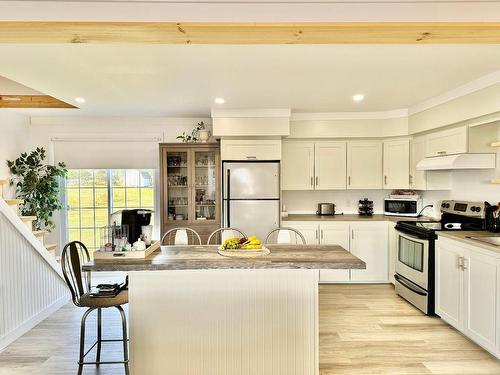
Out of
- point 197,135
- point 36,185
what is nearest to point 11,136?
point 36,185

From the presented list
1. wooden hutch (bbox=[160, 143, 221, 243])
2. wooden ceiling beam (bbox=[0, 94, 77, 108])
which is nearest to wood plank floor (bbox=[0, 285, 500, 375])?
wooden hutch (bbox=[160, 143, 221, 243])

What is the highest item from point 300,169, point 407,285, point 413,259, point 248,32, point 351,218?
point 248,32

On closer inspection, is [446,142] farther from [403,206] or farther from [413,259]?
[413,259]

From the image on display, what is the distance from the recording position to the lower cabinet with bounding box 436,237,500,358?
107 inches

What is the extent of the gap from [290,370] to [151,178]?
12.2 ft

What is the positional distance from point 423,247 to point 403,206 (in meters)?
1.34

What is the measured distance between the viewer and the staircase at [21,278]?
3111 millimetres

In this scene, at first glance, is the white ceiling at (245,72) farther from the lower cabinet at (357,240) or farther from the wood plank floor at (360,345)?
the wood plank floor at (360,345)

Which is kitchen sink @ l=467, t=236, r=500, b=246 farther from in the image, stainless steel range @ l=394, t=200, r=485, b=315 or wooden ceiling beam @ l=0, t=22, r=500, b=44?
wooden ceiling beam @ l=0, t=22, r=500, b=44

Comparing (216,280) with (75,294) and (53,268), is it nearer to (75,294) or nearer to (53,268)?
(75,294)

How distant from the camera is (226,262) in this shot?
2.26 meters

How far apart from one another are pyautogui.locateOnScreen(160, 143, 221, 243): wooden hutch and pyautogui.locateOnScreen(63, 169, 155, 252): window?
0.51 metres

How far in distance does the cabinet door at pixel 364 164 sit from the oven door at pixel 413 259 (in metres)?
1.00

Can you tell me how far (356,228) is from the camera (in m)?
4.68
